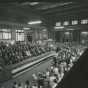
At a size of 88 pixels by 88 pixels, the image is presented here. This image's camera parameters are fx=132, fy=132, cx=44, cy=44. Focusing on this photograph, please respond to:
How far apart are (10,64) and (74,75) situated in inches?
89.2

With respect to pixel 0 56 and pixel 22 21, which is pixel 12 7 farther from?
pixel 0 56

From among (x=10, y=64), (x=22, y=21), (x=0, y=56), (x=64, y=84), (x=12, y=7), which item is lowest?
(x=10, y=64)

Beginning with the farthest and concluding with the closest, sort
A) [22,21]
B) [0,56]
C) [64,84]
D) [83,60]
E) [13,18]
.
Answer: [0,56]
[22,21]
[13,18]
[83,60]
[64,84]

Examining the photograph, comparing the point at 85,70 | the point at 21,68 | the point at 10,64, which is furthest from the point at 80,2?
the point at 21,68

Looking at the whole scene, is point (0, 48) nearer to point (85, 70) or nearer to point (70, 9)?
point (70, 9)

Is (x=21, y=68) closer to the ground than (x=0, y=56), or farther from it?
closer to the ground

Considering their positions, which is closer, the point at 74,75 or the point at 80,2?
the point at 74,75

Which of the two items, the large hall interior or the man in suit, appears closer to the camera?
the man in suit

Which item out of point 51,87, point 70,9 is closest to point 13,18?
point 70,9

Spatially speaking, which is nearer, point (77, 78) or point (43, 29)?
point (77, 78)

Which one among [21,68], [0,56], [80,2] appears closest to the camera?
[80,2]

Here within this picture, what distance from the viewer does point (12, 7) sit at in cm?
158

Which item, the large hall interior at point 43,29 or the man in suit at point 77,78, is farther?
the large hall interior at point 43,29

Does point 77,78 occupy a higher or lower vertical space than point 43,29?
lower
